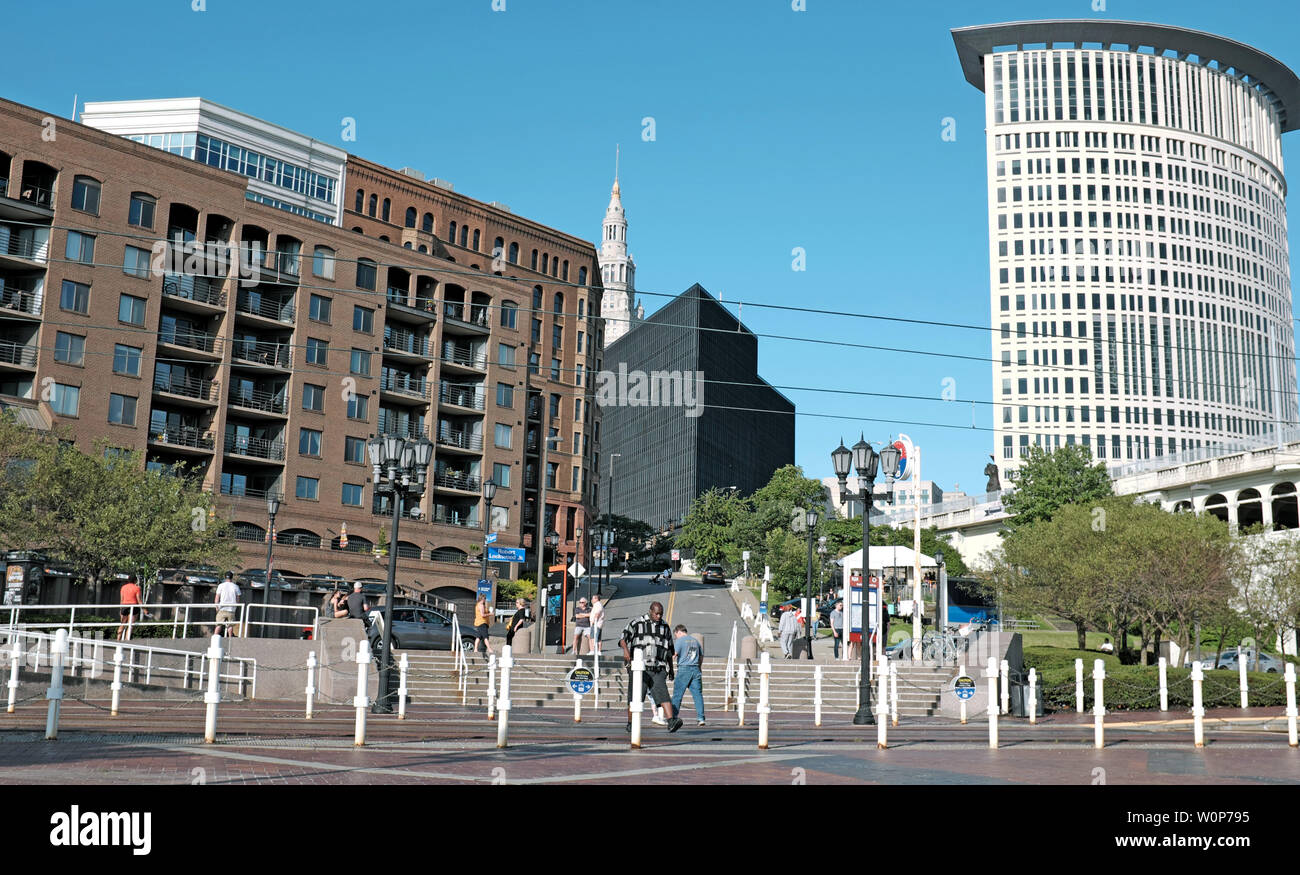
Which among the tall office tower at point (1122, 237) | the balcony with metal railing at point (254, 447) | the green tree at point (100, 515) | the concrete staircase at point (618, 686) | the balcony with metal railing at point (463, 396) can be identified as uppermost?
the tall office tower at point (1122, 237)

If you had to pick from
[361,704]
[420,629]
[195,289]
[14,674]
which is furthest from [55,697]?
[195,289]

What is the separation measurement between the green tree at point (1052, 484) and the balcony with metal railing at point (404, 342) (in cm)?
4096

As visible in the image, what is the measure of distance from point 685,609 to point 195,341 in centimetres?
3087

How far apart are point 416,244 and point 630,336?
86147mm

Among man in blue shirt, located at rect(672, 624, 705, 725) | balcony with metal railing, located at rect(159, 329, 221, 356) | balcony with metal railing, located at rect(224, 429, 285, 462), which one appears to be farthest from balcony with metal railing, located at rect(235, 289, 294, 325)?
man in blue shirt, located at rect(672, 624, 705, 725)

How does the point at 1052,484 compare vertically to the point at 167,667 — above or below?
above

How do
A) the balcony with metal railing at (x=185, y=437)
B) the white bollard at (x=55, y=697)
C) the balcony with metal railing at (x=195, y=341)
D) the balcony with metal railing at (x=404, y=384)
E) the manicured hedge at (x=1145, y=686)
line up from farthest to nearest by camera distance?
the balcony with metal railing at (x=404, y=384) → the balcony with metal railing at (x=195, y=341) → the balcony with metal railing at (x=185, y=437) → the manicured hedge at (x=1145, y=686) → the white bollard at (x=55, y=697)

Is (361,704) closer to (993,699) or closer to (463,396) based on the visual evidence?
(993,699)

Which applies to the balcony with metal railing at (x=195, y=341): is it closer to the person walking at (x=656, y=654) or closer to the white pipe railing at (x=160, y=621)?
the white pipe railing at (x=160, y=621)

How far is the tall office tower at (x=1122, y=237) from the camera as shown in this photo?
13538 cm

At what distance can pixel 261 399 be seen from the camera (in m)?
61.6

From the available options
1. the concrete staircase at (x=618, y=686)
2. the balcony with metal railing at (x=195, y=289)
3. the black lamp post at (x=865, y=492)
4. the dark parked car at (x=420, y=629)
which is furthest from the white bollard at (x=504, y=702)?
the balcony with metal railing at (x=195, y=289)

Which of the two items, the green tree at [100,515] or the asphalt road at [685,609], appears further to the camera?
the asphalt road at [685,609]
